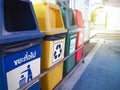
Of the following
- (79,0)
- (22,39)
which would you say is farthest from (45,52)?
(79,0)

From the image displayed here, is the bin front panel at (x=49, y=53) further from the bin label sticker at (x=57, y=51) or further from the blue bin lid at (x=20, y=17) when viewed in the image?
the blue bin lid at (x=20, y=17)

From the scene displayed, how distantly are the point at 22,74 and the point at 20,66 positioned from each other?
10 cm

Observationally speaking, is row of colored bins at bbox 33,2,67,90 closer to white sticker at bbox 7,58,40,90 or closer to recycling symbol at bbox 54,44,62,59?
recycling symbol at bbox 54,44,62,59

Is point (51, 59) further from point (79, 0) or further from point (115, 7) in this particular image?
point (115, 7)

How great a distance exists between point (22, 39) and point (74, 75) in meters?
1.84

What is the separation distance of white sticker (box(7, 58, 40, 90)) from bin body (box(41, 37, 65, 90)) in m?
0.20

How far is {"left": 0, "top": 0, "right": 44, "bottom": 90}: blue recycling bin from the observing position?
3.67ft

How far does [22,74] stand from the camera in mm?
1356

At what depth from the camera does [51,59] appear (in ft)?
5.98

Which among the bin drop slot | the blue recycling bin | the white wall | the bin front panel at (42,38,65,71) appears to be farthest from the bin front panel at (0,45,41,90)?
the white wall

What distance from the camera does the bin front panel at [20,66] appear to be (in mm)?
1172

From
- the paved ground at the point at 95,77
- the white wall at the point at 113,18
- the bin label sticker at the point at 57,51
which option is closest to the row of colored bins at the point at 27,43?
the bin label sticker at the point at 57,51

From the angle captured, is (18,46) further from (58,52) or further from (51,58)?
(58,52)

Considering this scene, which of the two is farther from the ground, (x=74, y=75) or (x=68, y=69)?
(x=68, y=69)
